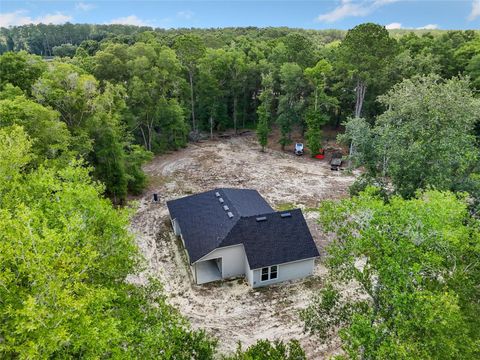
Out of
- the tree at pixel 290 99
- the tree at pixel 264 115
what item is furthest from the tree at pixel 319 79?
the tree at pixel 264 115

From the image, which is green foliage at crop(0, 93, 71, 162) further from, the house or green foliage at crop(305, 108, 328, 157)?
green foliage at crop(305, 108, 328, 157)

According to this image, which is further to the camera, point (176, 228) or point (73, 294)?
point (176, 228)

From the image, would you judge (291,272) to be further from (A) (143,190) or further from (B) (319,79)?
(B) (319,79)

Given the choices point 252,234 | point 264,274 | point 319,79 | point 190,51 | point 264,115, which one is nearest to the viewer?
point 264,274

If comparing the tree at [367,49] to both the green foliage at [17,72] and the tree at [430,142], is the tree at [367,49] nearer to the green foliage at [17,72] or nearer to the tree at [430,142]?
the tree at [430,142]

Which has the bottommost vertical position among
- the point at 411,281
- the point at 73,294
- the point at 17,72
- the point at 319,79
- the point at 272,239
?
the point at 272,239

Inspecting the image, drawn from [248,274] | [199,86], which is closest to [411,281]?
[248,274]

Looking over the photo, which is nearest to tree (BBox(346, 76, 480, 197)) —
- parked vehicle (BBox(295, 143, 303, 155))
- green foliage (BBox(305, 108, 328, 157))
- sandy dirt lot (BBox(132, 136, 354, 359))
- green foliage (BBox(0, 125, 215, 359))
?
sandy dirt lot (BBox(132, 136, 354, 359))
